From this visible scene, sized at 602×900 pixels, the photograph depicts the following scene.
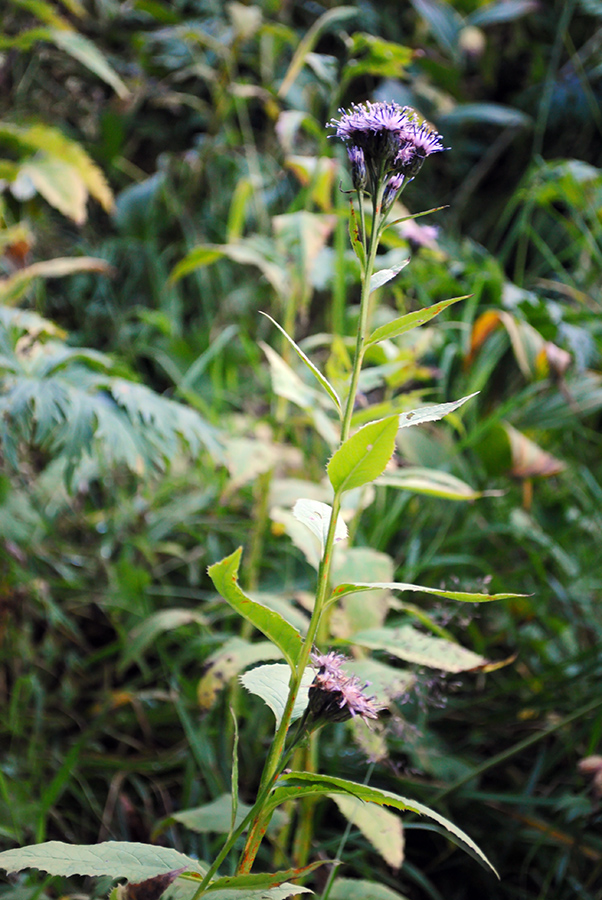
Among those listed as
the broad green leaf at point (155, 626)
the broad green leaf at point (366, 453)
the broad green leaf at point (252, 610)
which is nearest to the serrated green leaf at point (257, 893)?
the broad green leaf at point (252, 610)

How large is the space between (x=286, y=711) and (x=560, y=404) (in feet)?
3.09

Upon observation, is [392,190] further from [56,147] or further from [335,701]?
[56,147]

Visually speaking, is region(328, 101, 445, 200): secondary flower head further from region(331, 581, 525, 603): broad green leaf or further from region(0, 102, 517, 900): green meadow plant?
region(331, 581, 525, 603): broad green leaf

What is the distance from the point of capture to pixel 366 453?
1.32ft

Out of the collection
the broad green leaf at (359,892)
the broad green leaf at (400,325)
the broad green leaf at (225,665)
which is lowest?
the broad green leaf at (359,892)

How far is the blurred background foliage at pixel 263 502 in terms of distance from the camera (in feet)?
2.72

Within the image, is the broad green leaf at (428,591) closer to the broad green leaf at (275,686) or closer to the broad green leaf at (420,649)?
the broad green leaf at (275,686)

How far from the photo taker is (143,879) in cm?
41

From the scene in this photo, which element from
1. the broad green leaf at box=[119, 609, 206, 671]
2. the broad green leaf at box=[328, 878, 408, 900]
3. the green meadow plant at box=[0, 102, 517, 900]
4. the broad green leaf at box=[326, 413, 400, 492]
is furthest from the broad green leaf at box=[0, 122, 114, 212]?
the broad green leaf at box=[328, 878, 408, 900]

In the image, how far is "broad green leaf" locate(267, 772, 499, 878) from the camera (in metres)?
0.40

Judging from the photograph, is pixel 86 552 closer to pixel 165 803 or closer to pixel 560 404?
pixel 165 803

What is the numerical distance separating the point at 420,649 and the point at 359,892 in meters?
0.22

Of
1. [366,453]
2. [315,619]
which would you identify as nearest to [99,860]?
[315,619]

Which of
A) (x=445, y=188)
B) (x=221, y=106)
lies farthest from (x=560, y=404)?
(x=445, y=188)
